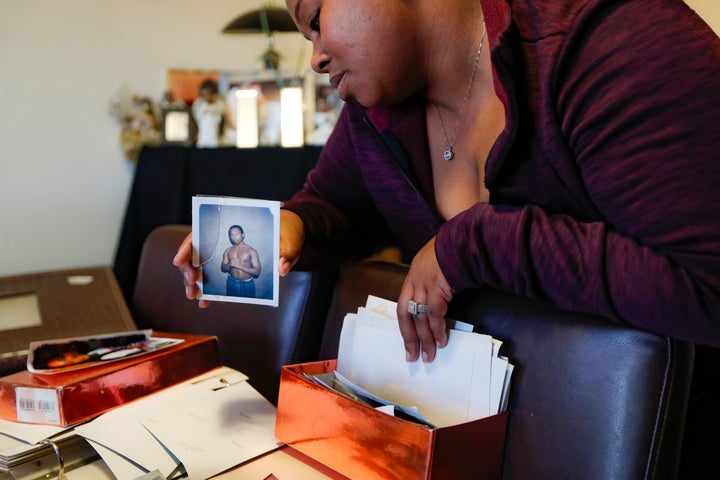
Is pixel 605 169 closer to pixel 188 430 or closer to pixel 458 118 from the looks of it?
pixel 458 118

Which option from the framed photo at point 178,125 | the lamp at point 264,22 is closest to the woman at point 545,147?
the lamp at point 264,22

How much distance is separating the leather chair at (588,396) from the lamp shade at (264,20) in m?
1.96

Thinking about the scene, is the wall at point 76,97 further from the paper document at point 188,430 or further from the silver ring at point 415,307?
the silver ring at point 415,307

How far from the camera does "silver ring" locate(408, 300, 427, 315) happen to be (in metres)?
0.76

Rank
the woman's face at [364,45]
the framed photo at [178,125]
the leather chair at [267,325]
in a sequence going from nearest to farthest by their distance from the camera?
the woman's face at [364,45], the leather chair at [267,325], the framed photo at [178,125]

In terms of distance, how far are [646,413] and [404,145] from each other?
544 millimetres

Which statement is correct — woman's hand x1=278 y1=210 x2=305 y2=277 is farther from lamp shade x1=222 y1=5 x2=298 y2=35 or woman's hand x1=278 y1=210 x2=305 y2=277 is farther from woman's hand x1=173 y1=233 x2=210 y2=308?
lamp shade x1=222 y1=5 x2=298 y2=35

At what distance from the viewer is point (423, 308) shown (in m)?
0.76

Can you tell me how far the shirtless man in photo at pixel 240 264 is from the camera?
0.85m

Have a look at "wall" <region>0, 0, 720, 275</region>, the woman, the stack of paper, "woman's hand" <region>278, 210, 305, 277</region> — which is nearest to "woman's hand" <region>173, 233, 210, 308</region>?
the woman

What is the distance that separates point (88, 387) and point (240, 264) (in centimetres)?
26

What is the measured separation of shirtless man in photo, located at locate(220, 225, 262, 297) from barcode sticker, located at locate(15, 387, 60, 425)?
268 millimetres

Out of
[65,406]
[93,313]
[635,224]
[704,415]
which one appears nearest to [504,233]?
[635,224]

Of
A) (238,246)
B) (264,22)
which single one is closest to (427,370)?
(238,246)
